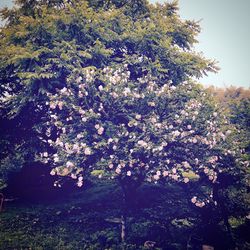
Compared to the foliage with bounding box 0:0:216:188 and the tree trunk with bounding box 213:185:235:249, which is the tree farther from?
the tree trunk with bounding box 213:185:235:249

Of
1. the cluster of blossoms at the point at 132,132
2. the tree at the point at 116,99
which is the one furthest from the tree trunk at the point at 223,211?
the cluster of blossoms at the point at 132,132

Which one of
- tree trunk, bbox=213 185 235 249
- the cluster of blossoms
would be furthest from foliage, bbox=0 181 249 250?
the cluster of blossoms

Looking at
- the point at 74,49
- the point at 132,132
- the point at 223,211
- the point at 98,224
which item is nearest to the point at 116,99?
the point at 132,132

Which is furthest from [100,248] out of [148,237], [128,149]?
[128,149]

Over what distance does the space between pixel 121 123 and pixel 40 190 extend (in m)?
9.62

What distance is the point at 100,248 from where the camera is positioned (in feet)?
33.3

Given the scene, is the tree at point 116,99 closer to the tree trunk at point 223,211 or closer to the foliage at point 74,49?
the foliage at point 74,49

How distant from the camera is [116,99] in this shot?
10.1 metres

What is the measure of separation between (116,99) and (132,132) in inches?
60.1

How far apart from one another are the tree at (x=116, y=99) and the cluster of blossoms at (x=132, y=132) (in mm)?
41

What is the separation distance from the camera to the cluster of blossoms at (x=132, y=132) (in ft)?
31.7

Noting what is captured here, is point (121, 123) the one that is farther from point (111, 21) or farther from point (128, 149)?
point (111, 21)

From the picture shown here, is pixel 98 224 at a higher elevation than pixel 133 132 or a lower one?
lower

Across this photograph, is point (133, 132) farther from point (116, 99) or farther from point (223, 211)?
point (223, 211)
